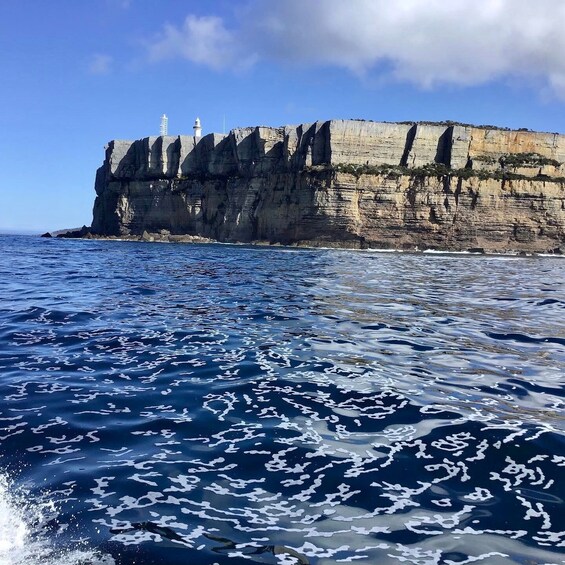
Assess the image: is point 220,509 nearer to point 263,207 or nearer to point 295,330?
point 295,330

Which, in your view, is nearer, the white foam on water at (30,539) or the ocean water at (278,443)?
the white foam on water at (30,539)

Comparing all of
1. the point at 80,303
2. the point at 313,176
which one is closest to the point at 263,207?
the point at 313,176

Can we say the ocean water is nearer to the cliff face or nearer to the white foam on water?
the white foam on water

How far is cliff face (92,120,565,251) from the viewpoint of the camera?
191 feet

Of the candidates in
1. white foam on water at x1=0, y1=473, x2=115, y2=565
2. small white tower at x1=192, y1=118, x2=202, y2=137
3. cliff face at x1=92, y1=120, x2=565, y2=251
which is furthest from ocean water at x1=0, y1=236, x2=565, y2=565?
small white tower at x1=192, y1=118, x2=202, y2=137

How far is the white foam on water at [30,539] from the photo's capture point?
2771 millimetres

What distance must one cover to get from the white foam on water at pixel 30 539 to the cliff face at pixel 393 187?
5686cm

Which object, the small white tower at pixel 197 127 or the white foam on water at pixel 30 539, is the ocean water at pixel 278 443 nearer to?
the white foam on water at pixel 30 539

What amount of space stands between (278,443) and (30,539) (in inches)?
79.1

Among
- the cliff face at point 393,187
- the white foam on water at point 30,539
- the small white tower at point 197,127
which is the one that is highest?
the small white tower at point 197,127

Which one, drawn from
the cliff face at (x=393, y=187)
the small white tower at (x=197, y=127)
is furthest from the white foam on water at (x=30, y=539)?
the small white tower at (x=197, y=127)

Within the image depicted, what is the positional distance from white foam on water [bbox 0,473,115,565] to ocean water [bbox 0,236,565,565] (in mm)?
11

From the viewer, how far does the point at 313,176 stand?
60750 mm

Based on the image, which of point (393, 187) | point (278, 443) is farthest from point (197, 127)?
point (278, 443)
